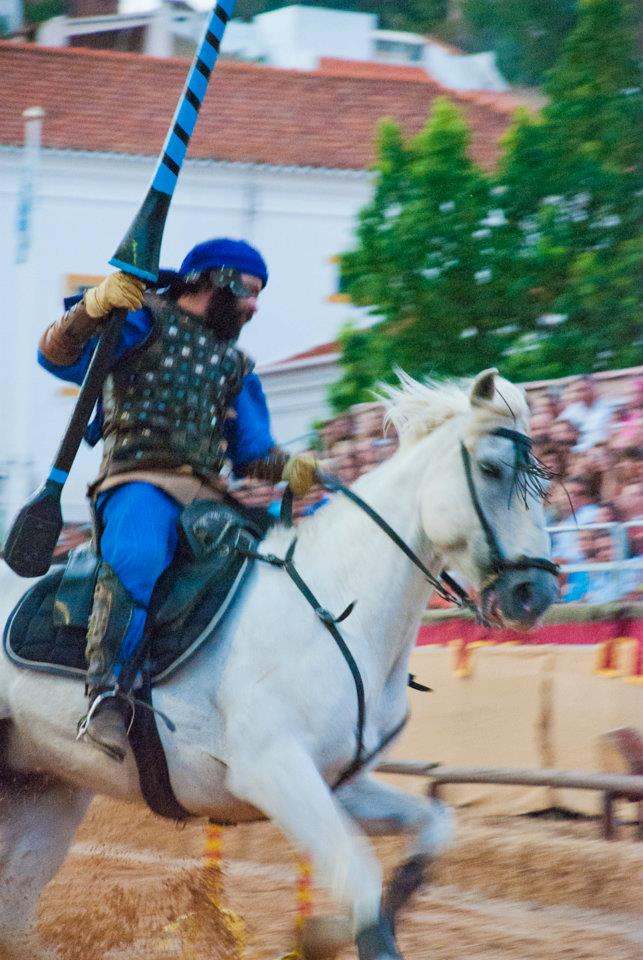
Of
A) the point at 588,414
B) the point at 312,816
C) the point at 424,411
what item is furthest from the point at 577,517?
the point at 312,816

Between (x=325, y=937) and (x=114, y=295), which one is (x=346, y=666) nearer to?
(x=325, y=937)

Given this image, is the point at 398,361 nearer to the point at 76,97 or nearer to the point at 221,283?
the point at 76,97

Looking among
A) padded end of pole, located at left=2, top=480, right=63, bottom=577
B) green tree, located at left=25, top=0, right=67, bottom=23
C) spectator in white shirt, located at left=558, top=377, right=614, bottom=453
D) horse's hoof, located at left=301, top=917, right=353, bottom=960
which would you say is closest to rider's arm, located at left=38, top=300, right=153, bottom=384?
padded end of pole, located at left=2, top=480, right=63, bottom=577

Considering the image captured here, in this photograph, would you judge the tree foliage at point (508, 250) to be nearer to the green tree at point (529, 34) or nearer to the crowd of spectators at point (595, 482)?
the crowd of spectators at point (595, 482)

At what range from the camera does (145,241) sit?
15.7 feet

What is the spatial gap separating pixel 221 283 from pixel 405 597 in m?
1.26

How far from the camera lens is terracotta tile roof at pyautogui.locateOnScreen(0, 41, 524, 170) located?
2516 centimetres

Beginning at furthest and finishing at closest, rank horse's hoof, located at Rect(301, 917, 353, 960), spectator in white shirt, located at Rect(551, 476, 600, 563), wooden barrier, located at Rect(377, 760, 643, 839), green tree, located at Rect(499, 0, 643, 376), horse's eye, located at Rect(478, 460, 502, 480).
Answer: green tree, located at Rect(499, 0, 643, 376) → spectator in white shirt, located at Rect(551, 476, 600, 563) → wooden barrier, located at Rect(377, 760, 643, 839) → horse's eye, located at Rect(478, 460, 502, 480) → horse's hoof, located at Rect(301, 917, 353, 960)

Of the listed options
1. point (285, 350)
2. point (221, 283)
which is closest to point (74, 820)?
point (221, 283)

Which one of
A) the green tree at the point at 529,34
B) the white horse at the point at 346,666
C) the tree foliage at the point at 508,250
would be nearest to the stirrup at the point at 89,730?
the white horse at the point at 346,666

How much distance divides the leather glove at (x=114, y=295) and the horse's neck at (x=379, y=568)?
998 millimetres

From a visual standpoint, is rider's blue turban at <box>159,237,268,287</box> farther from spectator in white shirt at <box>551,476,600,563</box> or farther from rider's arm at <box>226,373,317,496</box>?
spectator in white shirt at <box>551,476,600,563</box>

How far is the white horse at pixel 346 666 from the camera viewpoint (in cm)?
440

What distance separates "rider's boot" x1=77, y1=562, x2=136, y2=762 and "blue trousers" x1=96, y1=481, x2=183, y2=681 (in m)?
0.03
